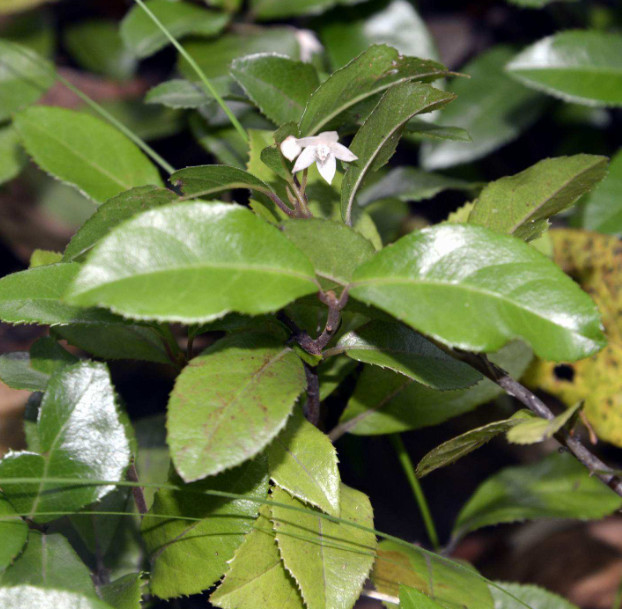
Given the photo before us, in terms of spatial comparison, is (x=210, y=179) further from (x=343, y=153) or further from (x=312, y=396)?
(x=312, y=396)

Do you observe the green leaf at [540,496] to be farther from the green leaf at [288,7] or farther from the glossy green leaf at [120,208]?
the green leaf at [288,7]

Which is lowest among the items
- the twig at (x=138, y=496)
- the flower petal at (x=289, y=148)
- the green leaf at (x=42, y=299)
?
the twig at (x=138, y=496)

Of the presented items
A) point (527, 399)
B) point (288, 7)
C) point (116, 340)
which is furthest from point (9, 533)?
point (288, 7)

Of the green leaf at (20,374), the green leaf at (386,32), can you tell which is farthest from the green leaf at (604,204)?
the green leaf at (20,374)

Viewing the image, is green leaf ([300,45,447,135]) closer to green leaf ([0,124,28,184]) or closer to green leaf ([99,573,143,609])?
green leaf ([99,573,143,609])

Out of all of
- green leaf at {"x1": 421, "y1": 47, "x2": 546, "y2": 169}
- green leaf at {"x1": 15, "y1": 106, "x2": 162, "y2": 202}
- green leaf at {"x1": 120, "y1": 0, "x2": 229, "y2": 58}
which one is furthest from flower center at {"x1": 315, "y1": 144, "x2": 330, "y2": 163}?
green leaf at {"x1": 421, "y1": 47, "x2": 546, "y2": 169}

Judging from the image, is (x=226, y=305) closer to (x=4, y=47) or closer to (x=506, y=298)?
(x=506, y=298)
